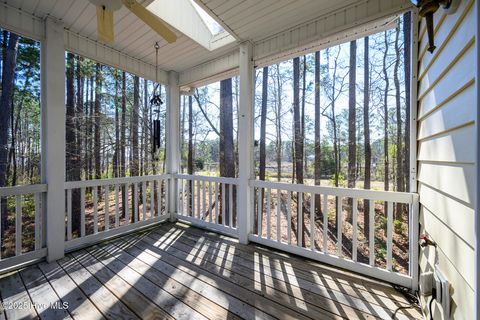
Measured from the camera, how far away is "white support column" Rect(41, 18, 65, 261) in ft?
7.28

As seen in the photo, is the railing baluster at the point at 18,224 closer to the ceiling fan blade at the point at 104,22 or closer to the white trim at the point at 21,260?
the white trim at the point at 21,260

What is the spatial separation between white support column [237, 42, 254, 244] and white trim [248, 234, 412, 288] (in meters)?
0.26

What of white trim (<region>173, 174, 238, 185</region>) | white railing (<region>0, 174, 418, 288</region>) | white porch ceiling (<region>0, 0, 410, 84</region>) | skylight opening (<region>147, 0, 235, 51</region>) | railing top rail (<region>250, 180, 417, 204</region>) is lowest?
white railing (<region>0, 174, 418, 288</region>)

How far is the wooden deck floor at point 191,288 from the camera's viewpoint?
1541 millimetres

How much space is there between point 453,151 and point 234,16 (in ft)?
6.99

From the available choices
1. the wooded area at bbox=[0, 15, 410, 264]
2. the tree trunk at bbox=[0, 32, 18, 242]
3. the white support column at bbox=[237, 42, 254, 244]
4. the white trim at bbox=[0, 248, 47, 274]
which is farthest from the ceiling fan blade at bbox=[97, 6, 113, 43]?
the white trim at bbox=[0, 248, 47, 274]

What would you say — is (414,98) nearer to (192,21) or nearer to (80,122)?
(192,21)

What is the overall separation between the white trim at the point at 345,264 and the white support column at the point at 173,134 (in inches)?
67.2

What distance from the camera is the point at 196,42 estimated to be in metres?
2.68

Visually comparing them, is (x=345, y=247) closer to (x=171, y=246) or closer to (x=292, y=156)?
(x=292, y=156)

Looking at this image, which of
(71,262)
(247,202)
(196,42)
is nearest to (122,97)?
(196,42)

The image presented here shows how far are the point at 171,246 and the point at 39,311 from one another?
4.18ft

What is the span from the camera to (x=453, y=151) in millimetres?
1048

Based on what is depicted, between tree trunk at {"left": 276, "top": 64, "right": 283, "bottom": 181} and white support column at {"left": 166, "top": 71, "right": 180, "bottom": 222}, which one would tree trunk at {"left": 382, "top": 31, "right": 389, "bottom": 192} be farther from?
white support column at {"left": 166, "top": 71, "right": 180, "bottom": 222}
